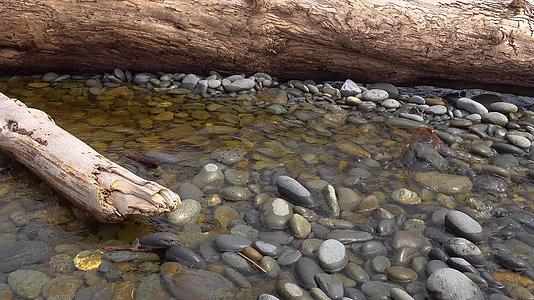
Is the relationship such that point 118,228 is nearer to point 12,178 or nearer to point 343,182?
point 12,178

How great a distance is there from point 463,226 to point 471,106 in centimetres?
206

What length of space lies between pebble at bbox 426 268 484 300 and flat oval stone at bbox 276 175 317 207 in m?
0.98

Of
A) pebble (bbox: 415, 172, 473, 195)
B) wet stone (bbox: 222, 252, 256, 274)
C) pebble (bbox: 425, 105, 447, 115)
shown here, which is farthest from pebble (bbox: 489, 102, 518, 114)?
wet stone (bbox: 222, 252, 256, 274)

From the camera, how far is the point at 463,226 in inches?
131

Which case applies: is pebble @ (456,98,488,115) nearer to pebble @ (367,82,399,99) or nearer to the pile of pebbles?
the pile of pebbles

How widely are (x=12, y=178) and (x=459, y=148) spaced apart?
349cm

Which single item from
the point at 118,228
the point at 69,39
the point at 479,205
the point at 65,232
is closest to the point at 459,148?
the point at 479,205

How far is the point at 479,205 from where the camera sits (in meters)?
3.66

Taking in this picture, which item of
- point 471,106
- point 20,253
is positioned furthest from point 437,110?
point 20,253

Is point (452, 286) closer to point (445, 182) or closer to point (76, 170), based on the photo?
point (445, 182)

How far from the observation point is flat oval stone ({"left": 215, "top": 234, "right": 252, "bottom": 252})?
10.2ft

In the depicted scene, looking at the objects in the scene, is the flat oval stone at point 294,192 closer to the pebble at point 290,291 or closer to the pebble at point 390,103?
the pebble at point 290,291

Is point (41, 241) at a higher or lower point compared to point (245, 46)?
lower

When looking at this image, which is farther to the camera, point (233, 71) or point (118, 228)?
point (233, 71)
